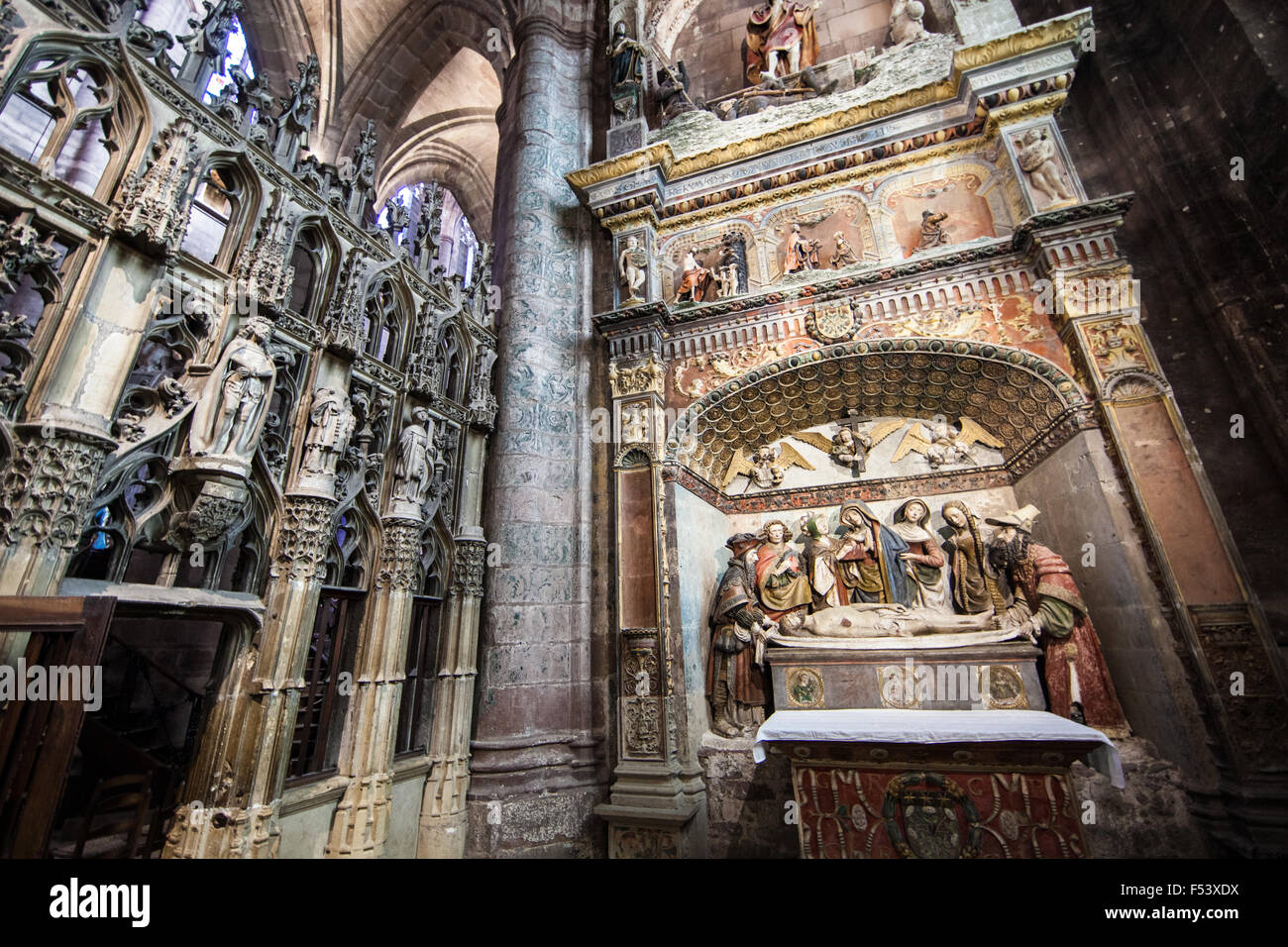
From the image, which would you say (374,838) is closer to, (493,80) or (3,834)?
(3,834)

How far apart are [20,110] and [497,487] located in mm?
8694

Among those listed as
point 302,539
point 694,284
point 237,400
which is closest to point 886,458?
point 694,284

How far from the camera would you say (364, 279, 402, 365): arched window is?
216 inches

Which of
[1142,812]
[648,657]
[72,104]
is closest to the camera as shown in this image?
[72,104]

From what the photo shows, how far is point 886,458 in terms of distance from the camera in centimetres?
684

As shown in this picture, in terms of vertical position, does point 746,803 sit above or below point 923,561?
below

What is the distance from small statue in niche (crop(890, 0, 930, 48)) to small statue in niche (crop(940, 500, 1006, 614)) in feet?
20.4

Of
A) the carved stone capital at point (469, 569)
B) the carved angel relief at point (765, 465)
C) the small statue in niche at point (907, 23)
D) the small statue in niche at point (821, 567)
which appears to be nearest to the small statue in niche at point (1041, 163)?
the small statue in niche at point (907, 23)

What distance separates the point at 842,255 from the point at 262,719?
7.08m

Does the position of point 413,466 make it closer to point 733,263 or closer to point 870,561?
point 733,263

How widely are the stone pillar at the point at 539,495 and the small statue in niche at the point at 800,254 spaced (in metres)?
2.61

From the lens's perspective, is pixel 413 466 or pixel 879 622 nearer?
pixel 413 466

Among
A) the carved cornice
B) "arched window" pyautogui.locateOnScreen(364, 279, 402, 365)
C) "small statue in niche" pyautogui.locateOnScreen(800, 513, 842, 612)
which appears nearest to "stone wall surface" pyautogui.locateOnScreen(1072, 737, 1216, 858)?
"small statue in niche" pyautogui.locateOnScreen(800, 513, 842, 612)

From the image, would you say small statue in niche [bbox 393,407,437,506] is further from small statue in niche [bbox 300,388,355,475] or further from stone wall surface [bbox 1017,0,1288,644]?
stone wall surface [bbox 1017,0,1288,644]
